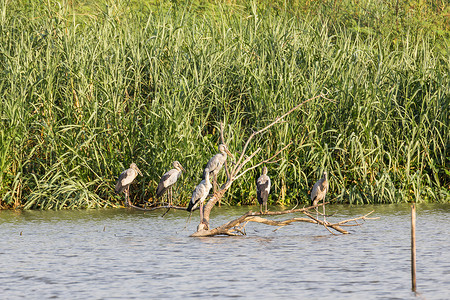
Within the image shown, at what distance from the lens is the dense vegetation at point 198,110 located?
12938mm

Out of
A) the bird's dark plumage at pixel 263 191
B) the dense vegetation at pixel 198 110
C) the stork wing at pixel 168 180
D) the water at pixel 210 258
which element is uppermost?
the dense vegetation at pixel 198 110

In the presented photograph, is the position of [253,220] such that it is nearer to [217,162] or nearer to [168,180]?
[217,162]

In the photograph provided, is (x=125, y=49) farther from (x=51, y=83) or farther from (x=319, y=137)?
(x=319, y=137)

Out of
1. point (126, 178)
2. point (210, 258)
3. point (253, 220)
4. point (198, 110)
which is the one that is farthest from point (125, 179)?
point (210, 258)

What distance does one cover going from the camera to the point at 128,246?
10.0 m

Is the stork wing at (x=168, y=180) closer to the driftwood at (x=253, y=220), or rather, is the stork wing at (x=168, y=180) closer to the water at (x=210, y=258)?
the water at (x=210, y=258)

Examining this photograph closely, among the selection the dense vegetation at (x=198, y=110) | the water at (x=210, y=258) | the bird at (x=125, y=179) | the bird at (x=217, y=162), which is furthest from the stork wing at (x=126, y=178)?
the bird at (x=217, y=162)

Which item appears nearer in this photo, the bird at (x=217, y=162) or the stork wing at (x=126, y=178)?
the bird at (x=217, y=162)

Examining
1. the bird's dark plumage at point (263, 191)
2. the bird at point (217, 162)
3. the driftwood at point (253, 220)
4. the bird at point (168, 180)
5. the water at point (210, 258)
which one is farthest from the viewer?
the bird's dark plumage at point (263, 191)

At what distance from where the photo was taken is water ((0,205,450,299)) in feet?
24.6

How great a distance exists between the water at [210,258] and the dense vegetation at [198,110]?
2.74 ft

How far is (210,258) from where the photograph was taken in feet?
29.8

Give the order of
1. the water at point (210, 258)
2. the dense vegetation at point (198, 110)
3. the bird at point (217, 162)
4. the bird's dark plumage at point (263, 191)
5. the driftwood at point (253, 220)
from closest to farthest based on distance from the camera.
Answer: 1. the water at point (210, 258)
2. the driftwood at point (253, 220)
3. the bird at point (217, 162)
4. the bird's dark plumage at point (263, 191)
5. the dense vegetation at point (198, 110)

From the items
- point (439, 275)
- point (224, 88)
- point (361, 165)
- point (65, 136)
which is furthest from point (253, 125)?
point (439, 275)
